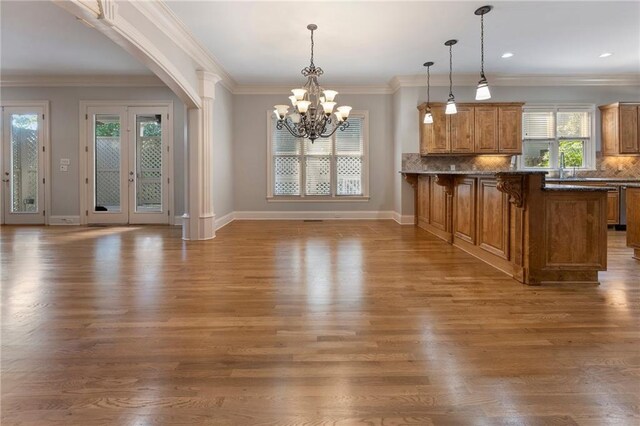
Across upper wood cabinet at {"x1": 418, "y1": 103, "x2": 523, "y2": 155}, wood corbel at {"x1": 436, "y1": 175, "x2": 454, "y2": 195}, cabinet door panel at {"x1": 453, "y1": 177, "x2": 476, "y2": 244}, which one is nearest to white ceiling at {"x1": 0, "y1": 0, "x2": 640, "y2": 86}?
upper wood cabinet at {"x1": 418, "y1": 103, "x2": 523, "y2": 155}

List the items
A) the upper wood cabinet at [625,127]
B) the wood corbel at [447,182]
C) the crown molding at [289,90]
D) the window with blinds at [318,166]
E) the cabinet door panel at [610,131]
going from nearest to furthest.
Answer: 1. the wood corbel at [447,182]
2. the upper wood cabinet at [625,127]
3. the cabinet door panel at [610,131]
4. the crown molding at [289,90]
5. the window with blinds at [318,166]

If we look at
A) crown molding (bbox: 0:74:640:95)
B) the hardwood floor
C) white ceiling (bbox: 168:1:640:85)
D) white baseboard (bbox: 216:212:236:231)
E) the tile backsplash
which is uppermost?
crown molding (bbox: 0:74:640:95)

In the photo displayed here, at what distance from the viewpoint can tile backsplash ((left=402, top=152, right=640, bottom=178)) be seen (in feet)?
25.6

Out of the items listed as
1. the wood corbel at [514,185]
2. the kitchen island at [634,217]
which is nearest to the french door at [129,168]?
the wood corbel at [514,185]

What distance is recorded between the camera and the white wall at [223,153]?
707cm

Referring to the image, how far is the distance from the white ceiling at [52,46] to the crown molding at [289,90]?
1982 mm

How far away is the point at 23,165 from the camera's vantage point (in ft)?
26.2

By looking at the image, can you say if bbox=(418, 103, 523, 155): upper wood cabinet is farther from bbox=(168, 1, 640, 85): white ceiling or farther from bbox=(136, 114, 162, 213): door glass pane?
bbox=(136, 114, 162, 213): door glass pane

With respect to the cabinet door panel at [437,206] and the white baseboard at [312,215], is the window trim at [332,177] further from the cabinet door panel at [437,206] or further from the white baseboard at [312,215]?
the cabinet door panel at [437,206]

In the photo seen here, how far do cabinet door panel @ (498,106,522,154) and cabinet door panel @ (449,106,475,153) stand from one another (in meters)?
0.56

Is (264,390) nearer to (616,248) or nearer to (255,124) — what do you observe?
(616,248)

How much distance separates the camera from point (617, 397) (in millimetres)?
1696

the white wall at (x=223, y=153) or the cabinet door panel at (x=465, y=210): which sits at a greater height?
the white wall at (x=223, y=153)

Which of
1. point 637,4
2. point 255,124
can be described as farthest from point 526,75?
point 255,124
